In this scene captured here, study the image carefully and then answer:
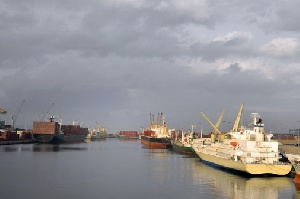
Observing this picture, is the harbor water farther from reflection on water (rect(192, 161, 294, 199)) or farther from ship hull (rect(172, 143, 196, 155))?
ship hull (rect(172, 143, 196, 155))

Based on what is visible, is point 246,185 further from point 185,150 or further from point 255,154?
point 185,150

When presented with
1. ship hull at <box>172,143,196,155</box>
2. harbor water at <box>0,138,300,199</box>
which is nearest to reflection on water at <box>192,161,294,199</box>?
harbor water at <box>0,138,300,199</box>

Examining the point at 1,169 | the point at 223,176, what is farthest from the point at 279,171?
the point at 1,169

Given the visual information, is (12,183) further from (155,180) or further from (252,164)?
(252,164)

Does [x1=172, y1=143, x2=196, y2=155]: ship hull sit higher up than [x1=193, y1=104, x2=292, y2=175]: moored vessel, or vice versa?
[x1=193, y1=104, x2=292, y2=175]: moored vessel

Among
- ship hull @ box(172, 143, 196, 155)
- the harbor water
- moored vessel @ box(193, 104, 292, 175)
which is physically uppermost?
moored vessel @ box(193, 104, 292, 175)

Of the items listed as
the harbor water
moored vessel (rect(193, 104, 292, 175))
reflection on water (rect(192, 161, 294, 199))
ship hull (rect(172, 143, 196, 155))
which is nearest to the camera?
the harbor water

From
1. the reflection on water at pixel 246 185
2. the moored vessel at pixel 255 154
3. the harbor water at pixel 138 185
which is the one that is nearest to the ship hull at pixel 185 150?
the harbor water at pixel 138 185

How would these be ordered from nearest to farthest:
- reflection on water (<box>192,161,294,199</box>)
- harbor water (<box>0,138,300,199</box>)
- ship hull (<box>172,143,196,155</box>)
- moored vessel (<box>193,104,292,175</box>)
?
1. harbor water (<box>0,138,300,199</box>)
2. reflection on water (<box>192,161,294,199</box>)
3. moored vessel (<box>193,104,292,175</box>)
4. ship hull (<box>172,143,196,155</box>)

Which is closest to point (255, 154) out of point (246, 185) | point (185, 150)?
point (246, 185)

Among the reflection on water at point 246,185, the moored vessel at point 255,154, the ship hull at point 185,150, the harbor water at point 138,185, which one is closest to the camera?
the harbor water at point 138,185

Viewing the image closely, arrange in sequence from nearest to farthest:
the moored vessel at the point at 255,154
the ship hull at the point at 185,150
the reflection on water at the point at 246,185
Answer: the reflection on water at the point at 246,185 → the moored vessel at the point at 255,154 → the ship hull at the point at 185,150

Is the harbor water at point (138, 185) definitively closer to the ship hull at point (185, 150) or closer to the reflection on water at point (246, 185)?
the reflection on water at point (246, 185)

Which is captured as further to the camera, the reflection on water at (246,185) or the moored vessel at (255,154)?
the moored vessel at (255,154)
